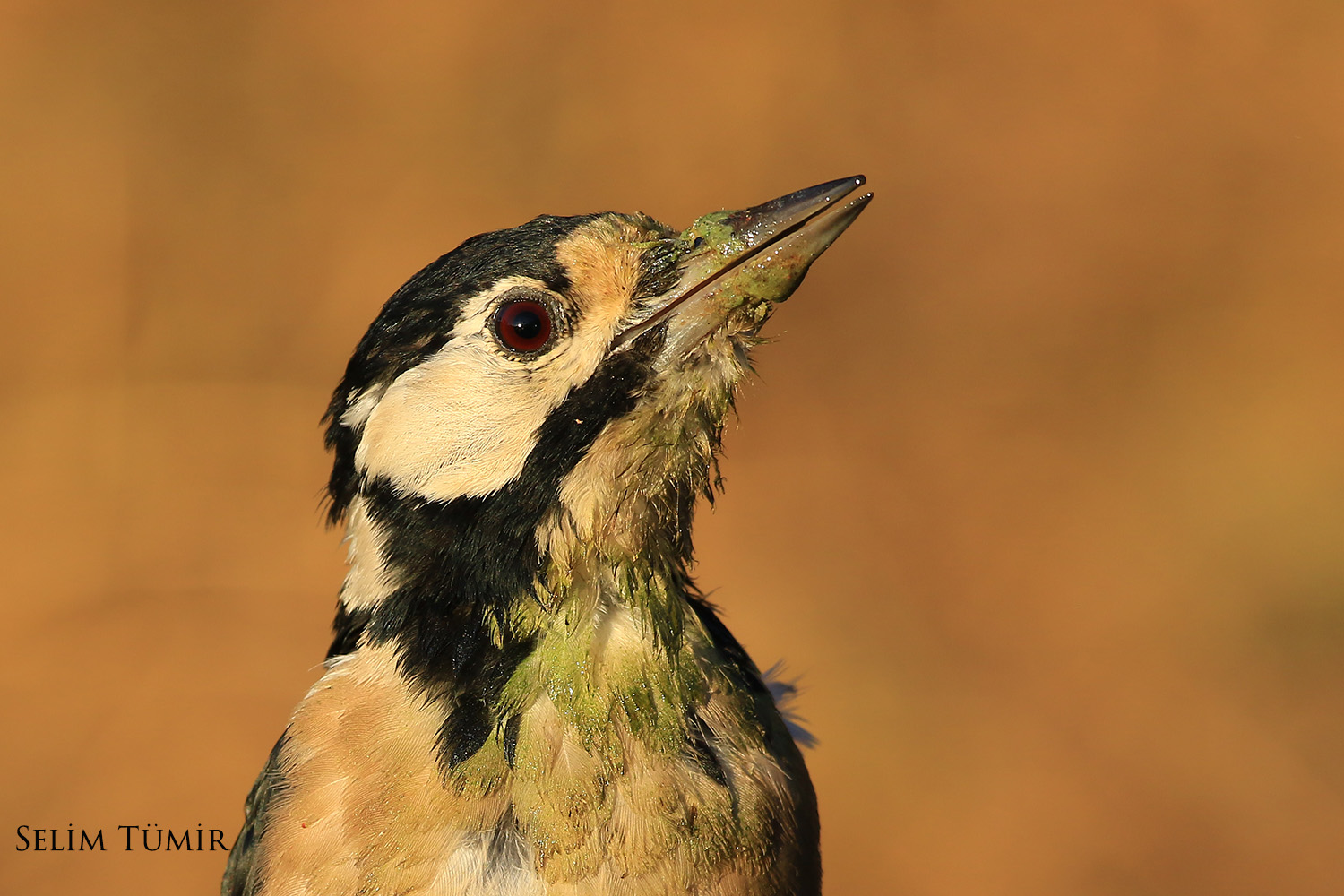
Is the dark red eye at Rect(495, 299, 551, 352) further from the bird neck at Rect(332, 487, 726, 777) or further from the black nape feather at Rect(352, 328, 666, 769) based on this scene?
the bird neck at Rect(332, 487, 726, 777)

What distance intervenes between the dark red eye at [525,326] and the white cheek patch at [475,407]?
38 mm

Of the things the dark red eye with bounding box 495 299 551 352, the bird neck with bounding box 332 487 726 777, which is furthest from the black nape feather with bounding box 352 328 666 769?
the dark red eye with bounding box 495 299 551 352

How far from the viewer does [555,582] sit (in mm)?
3133

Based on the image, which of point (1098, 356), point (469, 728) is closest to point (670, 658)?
point (469, 728)

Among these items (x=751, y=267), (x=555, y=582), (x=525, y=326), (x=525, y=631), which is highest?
(x=751, y=267)

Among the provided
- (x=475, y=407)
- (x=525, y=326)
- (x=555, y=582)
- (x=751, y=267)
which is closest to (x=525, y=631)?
(x=555, y=582)

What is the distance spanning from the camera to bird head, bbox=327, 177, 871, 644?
122 inches

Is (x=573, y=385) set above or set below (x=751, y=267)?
below

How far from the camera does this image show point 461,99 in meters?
11.8

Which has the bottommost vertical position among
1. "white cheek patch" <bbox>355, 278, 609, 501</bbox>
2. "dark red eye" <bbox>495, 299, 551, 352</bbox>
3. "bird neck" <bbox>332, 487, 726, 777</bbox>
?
"bird neck" <bbox>332, 487, 726, 777</bbox>

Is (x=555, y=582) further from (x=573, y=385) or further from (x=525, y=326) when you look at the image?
(x=525, y=326)

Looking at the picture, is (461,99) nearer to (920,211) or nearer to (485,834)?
(920,211)

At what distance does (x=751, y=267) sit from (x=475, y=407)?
0.82 metres

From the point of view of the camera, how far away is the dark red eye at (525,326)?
3164 mm
